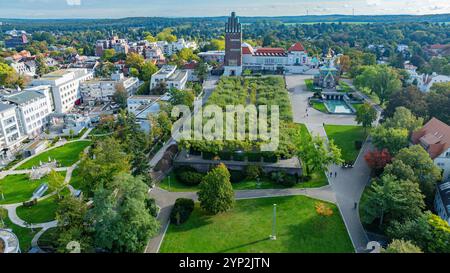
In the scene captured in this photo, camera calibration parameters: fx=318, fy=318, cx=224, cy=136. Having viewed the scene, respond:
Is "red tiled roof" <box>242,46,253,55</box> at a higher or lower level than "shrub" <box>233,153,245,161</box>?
higher

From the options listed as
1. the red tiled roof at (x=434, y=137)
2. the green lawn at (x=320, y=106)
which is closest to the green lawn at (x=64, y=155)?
the green lawn at (x=320, y=106)

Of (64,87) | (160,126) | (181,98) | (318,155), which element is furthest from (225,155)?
(64,87)

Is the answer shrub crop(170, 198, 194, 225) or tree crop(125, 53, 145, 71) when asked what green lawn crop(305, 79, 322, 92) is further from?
shrub crop(170, 198, 194, 225)

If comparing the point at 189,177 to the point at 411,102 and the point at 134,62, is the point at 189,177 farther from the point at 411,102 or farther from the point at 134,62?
the point at 134,62

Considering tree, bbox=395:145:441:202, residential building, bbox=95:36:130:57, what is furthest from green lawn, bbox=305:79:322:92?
residential building, bbox=95:36:130:57

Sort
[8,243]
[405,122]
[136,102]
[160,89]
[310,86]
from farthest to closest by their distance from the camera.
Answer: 1. [310,86]
2. [160,89]
3. [136,102]
4. [405,122]
5. [8,243]

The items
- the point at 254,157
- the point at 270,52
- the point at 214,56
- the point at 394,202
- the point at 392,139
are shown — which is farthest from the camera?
the point at 214,56
